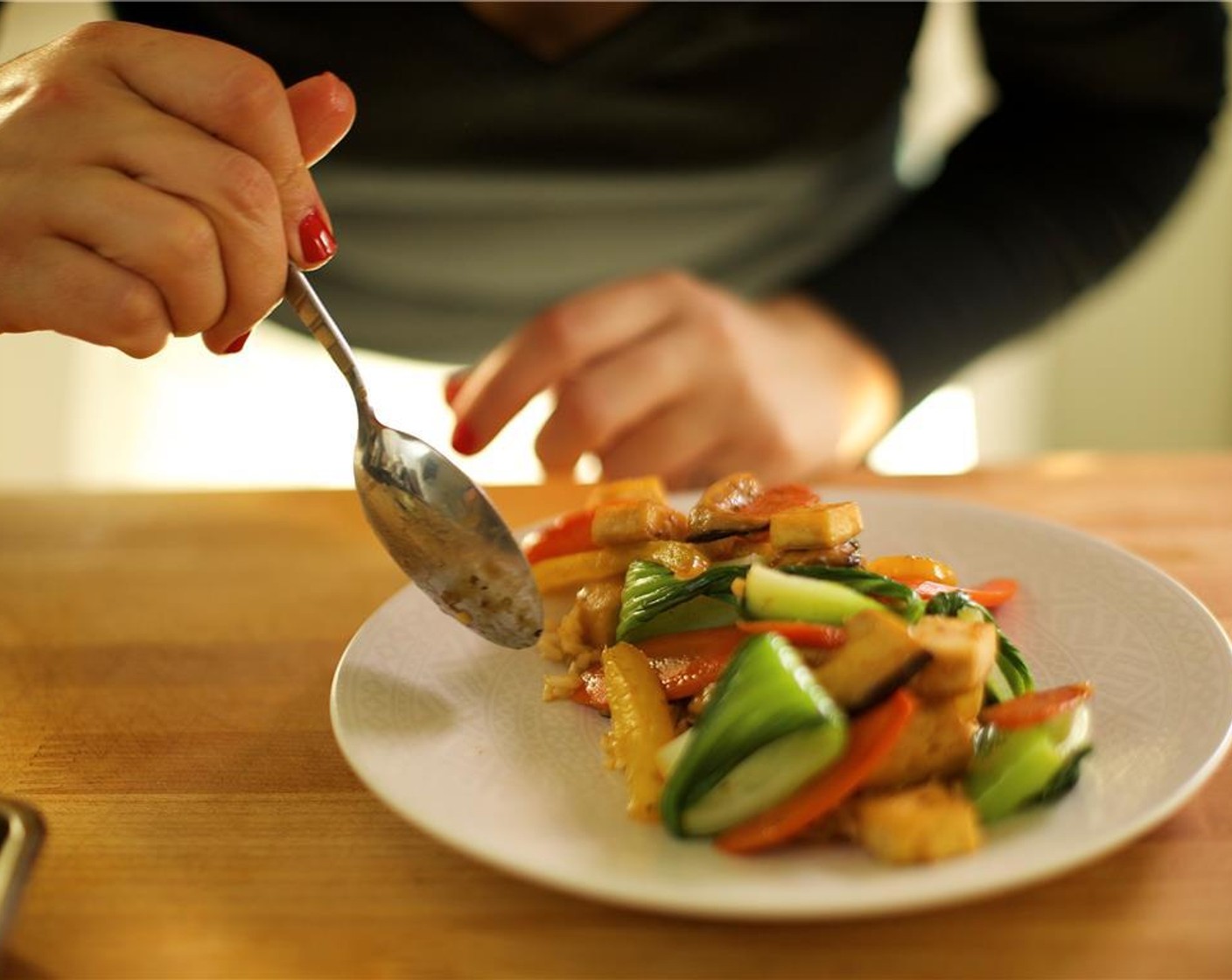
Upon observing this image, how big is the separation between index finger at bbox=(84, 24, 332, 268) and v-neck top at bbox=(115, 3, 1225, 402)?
2.66ft

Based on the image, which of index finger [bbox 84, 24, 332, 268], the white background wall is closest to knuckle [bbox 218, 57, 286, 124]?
index finger [bbox 84, 24, 332, 268]

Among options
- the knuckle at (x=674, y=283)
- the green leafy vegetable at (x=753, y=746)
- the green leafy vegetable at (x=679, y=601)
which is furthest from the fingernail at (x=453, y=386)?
the green leafy vegetable at (x=753, y=746)

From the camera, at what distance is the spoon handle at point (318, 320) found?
37.8 inches

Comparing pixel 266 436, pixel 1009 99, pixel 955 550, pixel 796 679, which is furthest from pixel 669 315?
pixel 266 436

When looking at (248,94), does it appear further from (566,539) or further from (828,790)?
(828,790)

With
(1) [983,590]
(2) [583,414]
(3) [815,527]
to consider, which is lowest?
(2) [583,414]

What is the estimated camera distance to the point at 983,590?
108 cm

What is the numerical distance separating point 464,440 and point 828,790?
Answer: 0.72 meters

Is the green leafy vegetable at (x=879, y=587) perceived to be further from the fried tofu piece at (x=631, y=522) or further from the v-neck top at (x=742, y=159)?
the v-neck top at (x=742, y=159)

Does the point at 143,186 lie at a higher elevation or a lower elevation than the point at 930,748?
higher

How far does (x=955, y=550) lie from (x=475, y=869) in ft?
1.98

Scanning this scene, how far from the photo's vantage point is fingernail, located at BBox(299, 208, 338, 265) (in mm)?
979

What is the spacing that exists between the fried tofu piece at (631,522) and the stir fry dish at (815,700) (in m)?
0.04

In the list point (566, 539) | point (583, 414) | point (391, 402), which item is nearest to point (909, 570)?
point (566, 539)
